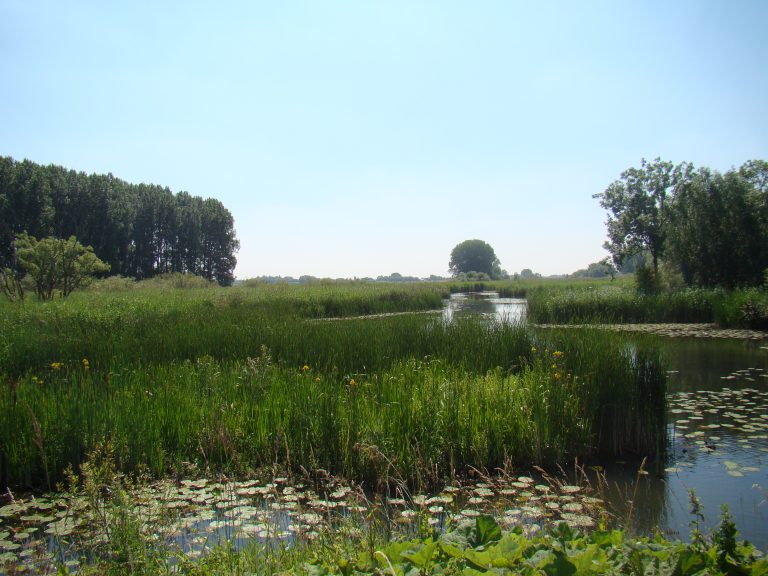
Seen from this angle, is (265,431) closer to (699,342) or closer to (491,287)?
(699,342)

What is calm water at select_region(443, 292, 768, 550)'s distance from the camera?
4.71 meters

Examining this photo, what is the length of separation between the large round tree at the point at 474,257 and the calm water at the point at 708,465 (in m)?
100

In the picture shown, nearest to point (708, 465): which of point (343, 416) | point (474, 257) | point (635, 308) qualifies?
point (343, 416)

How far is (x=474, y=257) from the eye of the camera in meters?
111

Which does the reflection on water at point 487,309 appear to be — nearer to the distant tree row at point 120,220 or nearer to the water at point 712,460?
the water at point 712,460

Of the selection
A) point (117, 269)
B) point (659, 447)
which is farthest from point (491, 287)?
point (659, 447)

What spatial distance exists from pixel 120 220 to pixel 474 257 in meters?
76.3

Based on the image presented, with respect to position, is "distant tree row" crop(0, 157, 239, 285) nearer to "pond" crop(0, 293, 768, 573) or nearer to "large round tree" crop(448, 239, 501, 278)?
"pond" crop(0, 293, 768, 573)

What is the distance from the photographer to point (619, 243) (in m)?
33.0

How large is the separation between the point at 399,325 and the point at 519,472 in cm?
642

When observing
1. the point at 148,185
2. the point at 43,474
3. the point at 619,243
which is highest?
the point at 148,185

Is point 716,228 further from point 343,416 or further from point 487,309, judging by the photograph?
point 343,416

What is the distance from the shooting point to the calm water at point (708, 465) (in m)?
4.71

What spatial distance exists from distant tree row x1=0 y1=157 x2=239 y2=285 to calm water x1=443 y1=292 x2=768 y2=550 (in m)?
31.4
